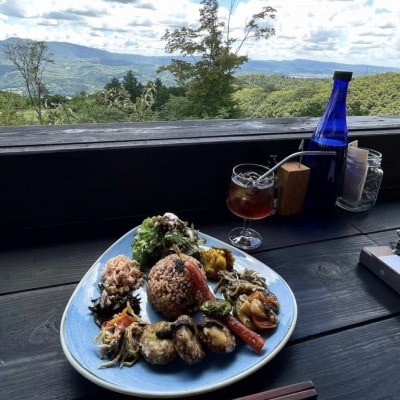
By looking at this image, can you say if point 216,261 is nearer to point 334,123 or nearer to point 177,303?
point 177,303

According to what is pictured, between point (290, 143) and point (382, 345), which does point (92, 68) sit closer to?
point (290, 143)

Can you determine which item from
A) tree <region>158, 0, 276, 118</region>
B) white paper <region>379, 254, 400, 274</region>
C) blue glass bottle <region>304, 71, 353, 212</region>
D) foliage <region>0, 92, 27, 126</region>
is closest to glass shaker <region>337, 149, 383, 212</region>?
blue glass bottle <region>304, 71, 353, 212</region>

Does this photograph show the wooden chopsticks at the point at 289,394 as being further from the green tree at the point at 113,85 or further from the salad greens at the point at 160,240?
the green tree at the point at 113,85

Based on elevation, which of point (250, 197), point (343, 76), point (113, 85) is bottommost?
point (113, 85)

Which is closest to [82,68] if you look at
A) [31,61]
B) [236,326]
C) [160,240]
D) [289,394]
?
[31,61]

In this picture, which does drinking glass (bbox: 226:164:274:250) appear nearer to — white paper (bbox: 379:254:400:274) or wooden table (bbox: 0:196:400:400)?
wooden table (bbox: 0:196:400:400)

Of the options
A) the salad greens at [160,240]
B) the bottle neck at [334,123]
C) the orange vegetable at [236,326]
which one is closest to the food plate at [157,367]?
the orange vegetable at [236,326]
